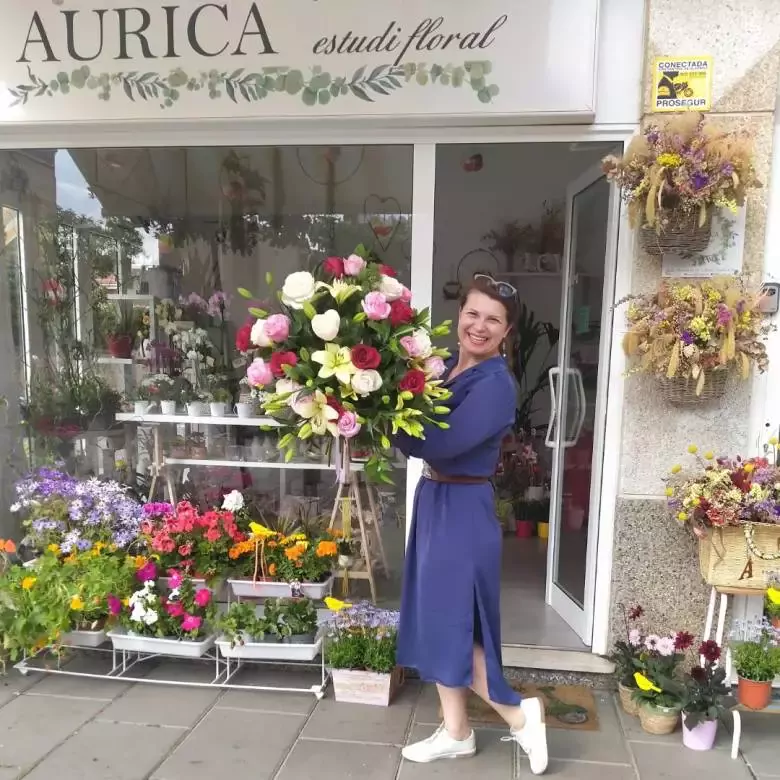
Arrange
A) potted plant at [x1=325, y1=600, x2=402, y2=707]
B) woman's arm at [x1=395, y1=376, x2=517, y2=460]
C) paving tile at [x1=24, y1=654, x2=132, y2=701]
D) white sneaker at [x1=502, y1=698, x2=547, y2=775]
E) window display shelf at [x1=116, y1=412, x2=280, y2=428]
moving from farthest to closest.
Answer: window display shelf at [x1=116, y1=412, x2=280, y2=428], paving tile at [x1=24, y1=654, x2=132, y2=701], potted plant at [x1=325, y1=600, x2=402, y2=707], white sneaker at [x1=502, y1=698, x2=547, y2=775], woman's arm at [x1=395, y1=376, x2=517, y2=460]

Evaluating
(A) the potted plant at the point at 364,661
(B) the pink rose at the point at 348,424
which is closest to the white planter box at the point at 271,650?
(A) the potted plant at the point at 364,661

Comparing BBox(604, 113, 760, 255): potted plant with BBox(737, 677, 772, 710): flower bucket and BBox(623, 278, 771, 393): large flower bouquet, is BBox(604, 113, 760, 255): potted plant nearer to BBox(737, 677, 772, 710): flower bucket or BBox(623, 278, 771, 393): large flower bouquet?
BBox(623, 278, 771, 393): large flower bouquet

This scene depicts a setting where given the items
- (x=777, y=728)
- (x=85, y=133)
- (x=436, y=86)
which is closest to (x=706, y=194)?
(x=436, y=86)

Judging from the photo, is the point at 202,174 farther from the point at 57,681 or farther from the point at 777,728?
the point at 777,728

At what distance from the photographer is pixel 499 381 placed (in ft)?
7.16

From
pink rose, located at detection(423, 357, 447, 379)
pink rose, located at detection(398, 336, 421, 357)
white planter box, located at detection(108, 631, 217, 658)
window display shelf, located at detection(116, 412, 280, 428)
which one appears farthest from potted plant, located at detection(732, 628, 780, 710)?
window display shelf, located at detection(116, 412, 280, 428)

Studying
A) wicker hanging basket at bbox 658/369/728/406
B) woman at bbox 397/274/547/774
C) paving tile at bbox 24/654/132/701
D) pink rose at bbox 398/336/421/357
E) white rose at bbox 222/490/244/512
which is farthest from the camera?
white rose at bbox 222/490/244/512

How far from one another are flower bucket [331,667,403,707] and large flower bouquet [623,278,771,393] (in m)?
1.78

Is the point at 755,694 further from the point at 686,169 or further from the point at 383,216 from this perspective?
the point at 383,216

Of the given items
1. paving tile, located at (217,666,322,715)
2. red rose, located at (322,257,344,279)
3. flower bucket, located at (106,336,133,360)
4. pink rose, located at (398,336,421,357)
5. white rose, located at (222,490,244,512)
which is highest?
red rose, located at (322,257,344,279)

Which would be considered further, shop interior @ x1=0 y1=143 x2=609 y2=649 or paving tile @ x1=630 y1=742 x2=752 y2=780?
shop interior @ x1=0 y1=143 x2=609 y2=649

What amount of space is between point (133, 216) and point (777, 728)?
4.10 meters

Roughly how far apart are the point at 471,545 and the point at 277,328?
104 centimetres

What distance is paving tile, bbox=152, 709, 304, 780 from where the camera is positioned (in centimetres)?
243
